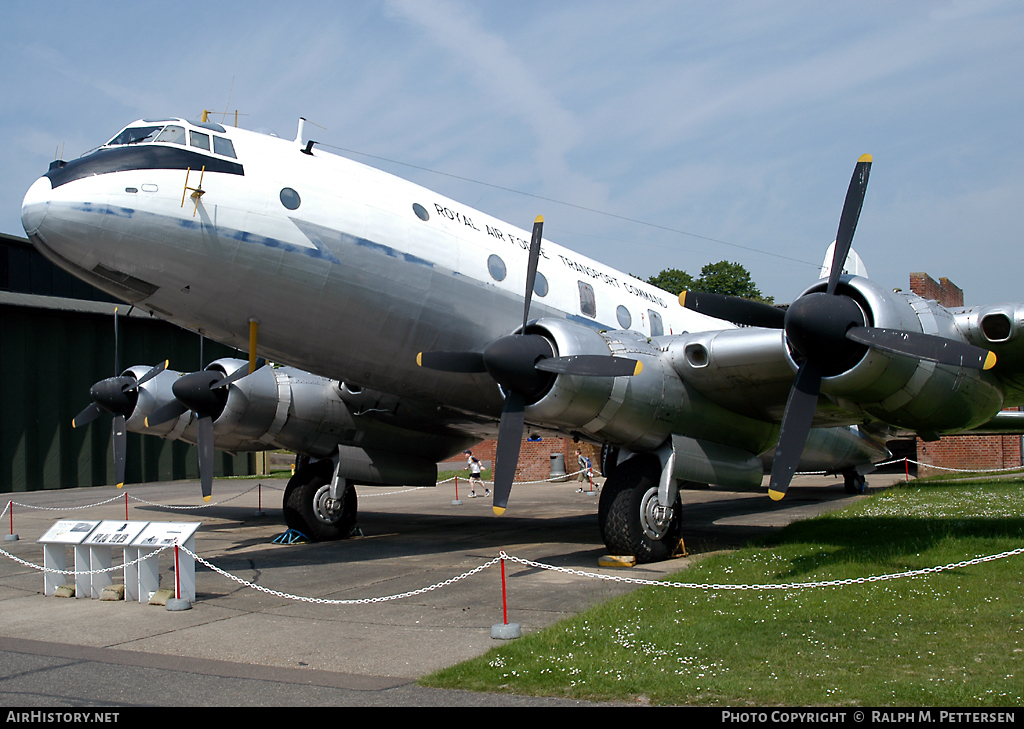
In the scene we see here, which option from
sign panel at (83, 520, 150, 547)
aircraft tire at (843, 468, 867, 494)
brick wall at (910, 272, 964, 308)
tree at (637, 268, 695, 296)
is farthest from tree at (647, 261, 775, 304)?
sign panel at (83, 520, 150, 547)

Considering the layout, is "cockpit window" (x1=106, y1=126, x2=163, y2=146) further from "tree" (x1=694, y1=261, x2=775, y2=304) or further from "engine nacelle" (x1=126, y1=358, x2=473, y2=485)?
"tree" (x1=694, y1=261, x2=775, y2=304)

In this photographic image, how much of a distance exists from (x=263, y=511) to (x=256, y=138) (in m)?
13.1

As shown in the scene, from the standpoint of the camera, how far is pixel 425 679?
217 inches

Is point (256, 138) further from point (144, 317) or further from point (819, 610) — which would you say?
point (144, 317)

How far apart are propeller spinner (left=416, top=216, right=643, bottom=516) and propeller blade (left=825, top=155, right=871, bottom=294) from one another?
2.60 meters

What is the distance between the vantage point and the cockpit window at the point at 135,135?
9305 millimetres

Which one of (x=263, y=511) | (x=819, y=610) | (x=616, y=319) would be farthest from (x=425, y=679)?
(x=263, y=511)

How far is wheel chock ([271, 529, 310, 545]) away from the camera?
1362cm

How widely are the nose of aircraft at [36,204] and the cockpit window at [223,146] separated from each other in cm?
181

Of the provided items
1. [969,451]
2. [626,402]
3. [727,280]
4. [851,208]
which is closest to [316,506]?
[626,402]

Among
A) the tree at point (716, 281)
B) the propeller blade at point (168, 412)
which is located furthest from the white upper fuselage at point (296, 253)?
the tree at point (716, 281)

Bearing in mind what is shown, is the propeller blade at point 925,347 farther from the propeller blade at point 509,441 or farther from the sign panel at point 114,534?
the sign panel at point 114,534

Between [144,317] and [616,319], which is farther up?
[144,317]

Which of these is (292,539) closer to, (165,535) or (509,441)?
(165,535)
